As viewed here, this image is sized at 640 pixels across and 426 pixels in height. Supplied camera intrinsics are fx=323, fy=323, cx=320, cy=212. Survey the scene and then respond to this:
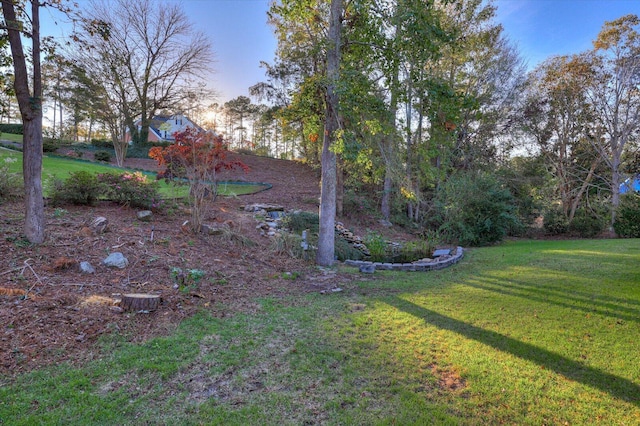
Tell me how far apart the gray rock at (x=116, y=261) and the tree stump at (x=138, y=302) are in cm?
102

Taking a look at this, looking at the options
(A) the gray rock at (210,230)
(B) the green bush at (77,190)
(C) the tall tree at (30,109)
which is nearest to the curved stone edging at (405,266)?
(A) the gray rock at (210,230)

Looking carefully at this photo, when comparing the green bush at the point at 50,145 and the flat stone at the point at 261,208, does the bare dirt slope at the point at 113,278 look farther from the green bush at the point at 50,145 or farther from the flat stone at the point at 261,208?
the green bush at the point at 50,145

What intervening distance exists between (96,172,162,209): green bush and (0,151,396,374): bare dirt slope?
A: 0.74ft

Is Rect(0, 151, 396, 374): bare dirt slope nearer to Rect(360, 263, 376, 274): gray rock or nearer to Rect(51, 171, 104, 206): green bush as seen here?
Rect(51, 171, 104, 206): green bush

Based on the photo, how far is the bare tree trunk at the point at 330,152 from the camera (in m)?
5.87

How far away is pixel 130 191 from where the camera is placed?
21.6 ft

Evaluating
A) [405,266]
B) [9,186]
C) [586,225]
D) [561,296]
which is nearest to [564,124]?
[586,225]

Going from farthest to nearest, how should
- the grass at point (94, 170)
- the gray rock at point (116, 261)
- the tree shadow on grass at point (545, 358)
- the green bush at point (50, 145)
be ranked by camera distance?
the green bush at point (50, 145) < the grass at point (94, 170) < the gray rock at point (116, 261) < the tree shadow on grass at point (545, 358)

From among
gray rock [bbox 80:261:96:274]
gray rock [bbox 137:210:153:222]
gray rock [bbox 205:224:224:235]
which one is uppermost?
gray rock [bbox 137:210:153:222]

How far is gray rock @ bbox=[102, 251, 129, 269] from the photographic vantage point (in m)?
4.18

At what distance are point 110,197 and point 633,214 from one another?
55.1 feet

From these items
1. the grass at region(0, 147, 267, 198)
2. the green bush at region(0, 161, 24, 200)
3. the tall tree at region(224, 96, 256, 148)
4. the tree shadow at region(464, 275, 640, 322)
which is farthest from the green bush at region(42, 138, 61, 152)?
the tree shadow at region(464, 275, 640, 322)

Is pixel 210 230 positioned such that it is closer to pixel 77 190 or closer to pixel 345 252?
pixel 77 190

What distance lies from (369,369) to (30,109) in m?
4.91
